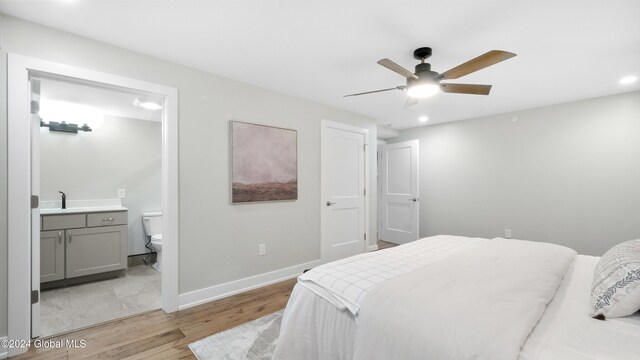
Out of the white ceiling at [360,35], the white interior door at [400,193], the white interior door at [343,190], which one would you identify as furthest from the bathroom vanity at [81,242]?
the white interior door at [400,193]

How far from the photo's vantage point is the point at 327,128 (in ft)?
12.5

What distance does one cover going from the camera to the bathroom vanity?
9.64 feet

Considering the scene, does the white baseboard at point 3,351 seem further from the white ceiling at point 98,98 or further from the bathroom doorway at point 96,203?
the white ceiling at point 98,98

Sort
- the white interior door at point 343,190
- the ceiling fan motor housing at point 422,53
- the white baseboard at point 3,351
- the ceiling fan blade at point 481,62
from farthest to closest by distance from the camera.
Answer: the white interior door at point 343,190, the ceiling fan motor housing at point 422,53, the white baseboard at point 3,351, the ceiling fan blade at point 481,62

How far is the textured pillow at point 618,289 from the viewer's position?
3.64ft

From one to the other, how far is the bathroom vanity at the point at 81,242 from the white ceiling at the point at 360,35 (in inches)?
83.7

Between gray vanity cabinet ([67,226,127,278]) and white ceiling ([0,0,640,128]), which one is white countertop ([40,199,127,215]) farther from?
white ceiling ([0,0,640,128])

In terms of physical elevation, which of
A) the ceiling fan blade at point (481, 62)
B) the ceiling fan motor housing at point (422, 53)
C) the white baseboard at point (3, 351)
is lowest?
the white baseboard at point (3, 351)

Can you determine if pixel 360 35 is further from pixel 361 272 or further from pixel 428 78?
pixel 361 272

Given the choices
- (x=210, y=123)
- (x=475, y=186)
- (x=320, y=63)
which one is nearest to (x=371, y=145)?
(x=475, y=186)

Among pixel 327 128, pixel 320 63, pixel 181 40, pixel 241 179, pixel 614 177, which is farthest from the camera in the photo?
pixel 327 128

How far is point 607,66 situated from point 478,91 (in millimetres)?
1485

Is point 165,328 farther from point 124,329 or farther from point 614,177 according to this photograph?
point 614,177

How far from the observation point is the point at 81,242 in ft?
10.3
